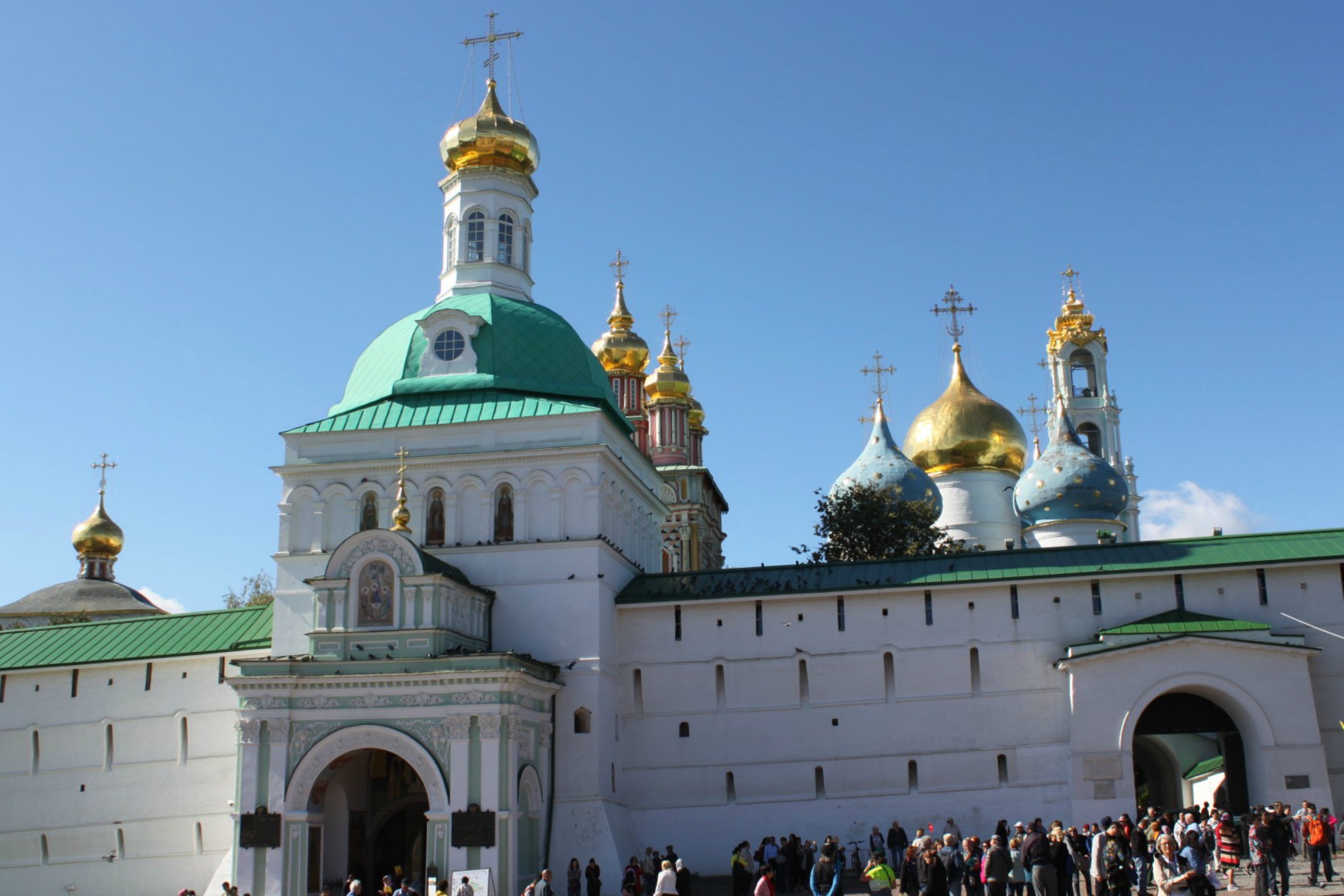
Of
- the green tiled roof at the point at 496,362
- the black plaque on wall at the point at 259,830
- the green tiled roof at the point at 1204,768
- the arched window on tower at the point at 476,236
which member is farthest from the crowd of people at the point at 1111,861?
the arched window on tower at the point at 476,236

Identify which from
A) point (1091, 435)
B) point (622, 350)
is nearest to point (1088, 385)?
point (1091, 435)

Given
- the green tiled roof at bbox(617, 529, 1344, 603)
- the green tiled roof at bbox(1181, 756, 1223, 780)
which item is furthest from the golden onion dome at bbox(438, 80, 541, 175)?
the green tiled roof at bbox(1181, 756, 1223, 780)

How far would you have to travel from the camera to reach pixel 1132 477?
176 ft

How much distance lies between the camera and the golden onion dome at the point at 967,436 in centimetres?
4188

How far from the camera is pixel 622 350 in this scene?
47125 mm

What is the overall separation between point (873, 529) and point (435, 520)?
12881 millimetres

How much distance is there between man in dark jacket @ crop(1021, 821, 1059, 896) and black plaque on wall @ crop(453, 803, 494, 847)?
944 centimetres

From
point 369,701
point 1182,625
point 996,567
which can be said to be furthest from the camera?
point 996,567

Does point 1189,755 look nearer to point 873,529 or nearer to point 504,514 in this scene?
point 873,529

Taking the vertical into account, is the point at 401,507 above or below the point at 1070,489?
below

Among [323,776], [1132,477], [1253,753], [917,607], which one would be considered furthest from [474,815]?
[1132,477]

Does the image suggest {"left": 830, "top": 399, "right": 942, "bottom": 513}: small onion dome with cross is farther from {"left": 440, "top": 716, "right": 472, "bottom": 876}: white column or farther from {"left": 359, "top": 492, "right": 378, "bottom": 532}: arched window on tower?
{"left": 440, "top": 716, "right": 472, "bottom": 876}: white column

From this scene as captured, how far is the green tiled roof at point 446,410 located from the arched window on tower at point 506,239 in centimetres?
481

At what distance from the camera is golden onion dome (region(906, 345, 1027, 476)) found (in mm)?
41875
